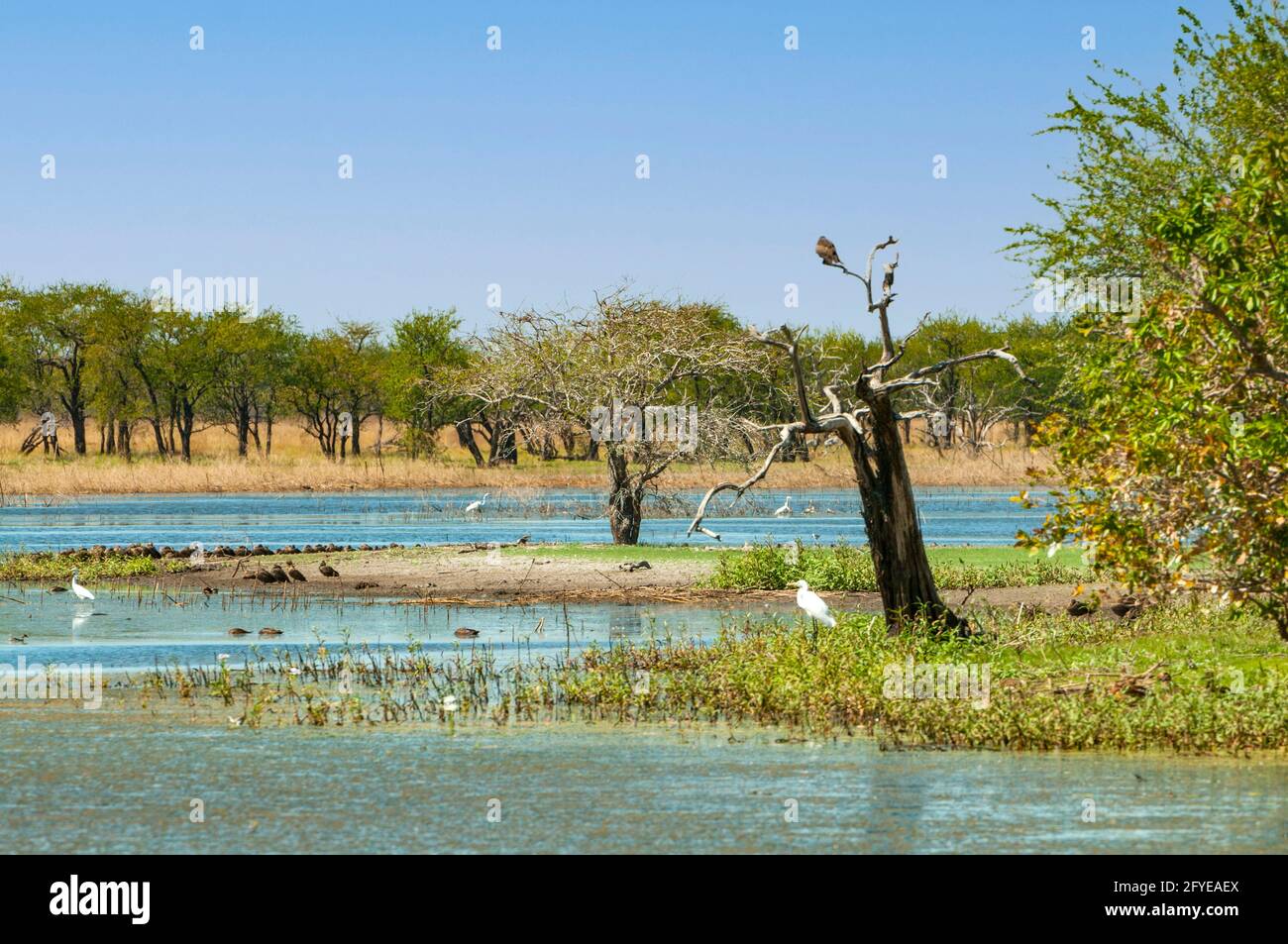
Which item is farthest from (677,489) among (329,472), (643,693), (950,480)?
(643,693)

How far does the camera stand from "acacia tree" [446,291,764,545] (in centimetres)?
3559

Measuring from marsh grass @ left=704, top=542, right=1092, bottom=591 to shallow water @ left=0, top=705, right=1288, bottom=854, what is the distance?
491 inches

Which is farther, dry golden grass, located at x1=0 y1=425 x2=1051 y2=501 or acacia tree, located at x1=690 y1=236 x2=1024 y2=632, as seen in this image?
dry golden grass, located at x1=0 y1=425 x2=1051 y2=501

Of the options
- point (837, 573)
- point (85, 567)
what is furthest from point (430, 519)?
point (837, 573)

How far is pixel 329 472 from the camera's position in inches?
3031

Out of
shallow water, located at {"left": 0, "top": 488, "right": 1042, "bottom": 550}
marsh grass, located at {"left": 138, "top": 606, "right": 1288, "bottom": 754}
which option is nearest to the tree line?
shallow water, located at {"left": 0, "top": 488, "right": 1042, "bottom": 550}

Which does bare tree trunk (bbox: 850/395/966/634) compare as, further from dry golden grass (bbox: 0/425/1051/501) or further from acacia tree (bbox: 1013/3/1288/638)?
dry golden grass (bbox: 0/425/1051/501)

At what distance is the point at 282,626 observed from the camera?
24.8 meters

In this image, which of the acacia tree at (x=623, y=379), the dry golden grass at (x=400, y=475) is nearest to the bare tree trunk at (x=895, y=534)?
the acacia tree at (x=623, y=379)

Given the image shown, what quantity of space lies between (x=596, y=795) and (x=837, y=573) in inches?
612

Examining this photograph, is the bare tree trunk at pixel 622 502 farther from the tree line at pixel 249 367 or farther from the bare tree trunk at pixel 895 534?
the tree line at pixel 249 367

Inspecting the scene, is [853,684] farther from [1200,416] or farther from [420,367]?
[420,367]
